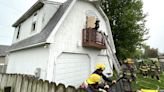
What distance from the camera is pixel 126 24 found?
760 inches

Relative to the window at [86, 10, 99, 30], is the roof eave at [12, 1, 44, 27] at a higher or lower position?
higher

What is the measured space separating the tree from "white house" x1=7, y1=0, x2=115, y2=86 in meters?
5.75

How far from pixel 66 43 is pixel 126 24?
34.5ft

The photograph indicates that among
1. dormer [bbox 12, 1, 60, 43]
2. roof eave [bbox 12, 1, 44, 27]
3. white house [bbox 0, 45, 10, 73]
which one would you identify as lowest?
white house [bbox 0, 45, 10, 73]

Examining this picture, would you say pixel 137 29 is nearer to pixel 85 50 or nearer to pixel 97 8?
pixel 97 8

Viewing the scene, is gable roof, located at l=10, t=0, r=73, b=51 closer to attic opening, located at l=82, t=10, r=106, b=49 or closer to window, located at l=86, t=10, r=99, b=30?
window, located at l=86, t=10, r=99, b=30

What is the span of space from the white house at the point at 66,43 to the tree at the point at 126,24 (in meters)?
5.75

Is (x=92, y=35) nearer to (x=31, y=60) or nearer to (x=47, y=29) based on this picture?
(x=47, y=29)

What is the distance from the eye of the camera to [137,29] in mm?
20000

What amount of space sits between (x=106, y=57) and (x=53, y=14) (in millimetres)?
5819

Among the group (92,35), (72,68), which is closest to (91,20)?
(92,35)

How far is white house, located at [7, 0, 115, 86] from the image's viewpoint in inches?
418

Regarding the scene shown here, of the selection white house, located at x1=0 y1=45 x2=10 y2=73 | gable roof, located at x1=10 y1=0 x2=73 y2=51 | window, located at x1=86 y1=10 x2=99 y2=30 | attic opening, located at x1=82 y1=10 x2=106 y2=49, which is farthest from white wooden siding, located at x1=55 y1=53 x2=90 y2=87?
white house, located at x1=0 y1=45 x2=10 y2=73

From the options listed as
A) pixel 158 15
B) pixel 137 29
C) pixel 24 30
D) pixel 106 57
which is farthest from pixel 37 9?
pixel 158 15
